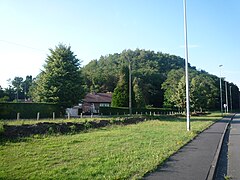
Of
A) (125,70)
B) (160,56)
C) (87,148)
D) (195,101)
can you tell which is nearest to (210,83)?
(160,56)

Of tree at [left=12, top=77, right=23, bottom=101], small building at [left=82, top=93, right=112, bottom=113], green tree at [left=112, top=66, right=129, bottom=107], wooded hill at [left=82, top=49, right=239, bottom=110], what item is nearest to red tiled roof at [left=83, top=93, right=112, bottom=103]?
small building at [left=82, top=93, right=112, bottom=113]

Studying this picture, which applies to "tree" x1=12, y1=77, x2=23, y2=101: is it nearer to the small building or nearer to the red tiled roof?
the red tiled roof

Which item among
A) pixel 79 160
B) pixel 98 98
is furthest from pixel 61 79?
pixel 98 98

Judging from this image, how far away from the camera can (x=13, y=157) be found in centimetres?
886

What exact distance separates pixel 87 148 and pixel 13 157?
9.64ft

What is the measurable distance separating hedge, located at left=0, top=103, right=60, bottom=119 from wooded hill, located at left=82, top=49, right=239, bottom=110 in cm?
2563

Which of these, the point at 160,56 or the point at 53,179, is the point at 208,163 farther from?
the point at 160,56

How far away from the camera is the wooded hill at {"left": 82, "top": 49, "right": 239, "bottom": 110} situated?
69625 millimetres

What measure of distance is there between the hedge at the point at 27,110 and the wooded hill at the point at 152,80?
84.1 feet

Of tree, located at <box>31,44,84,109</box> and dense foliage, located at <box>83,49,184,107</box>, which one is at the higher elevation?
dense foliage, located at <box>83,49,184,107</box>

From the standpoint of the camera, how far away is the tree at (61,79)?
37969 millimetres

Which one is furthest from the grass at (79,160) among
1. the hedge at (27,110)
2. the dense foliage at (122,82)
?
the dense foliage at (122,82)

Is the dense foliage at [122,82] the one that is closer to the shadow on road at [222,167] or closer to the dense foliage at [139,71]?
the dense foliage at [139,71]

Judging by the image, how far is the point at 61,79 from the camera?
38.5m
